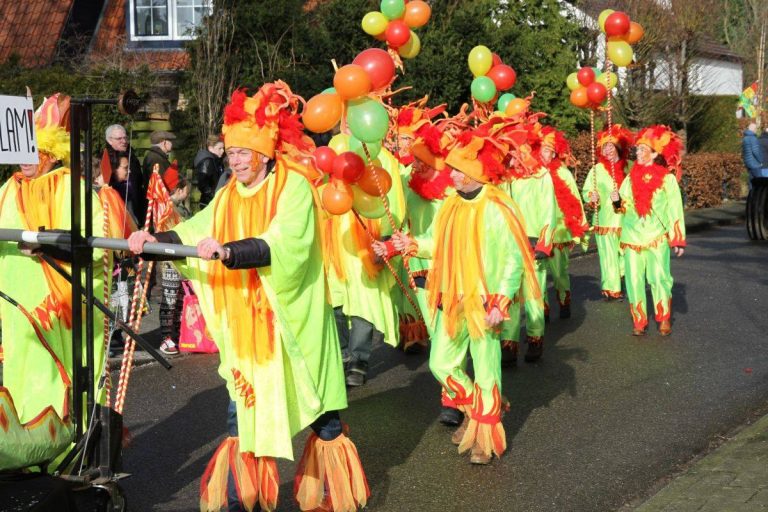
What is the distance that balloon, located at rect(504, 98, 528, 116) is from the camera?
10.4 m

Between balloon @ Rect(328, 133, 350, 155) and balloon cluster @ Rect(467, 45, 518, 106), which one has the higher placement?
balloon cluster @ Rect(467, 45, 518, 106)

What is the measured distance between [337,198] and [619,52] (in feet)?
20.2

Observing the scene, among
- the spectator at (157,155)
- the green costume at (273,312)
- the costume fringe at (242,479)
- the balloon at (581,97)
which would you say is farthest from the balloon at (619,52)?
the costume fringe at (242,479)

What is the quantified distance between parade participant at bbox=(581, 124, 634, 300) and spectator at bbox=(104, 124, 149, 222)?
4.60 meters

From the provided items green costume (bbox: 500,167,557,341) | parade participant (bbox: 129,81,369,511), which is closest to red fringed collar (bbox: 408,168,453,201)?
green costume (bbox: 500,167,557,341)

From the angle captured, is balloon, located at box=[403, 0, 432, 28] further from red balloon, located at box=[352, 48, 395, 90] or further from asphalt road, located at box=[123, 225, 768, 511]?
red balloon, located at box=[352, 48, 395, 90]

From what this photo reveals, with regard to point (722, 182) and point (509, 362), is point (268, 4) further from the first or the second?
point (722, 182)

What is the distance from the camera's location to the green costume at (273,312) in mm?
5066

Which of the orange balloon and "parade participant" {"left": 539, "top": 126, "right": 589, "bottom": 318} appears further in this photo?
"parade participant" {"left": 539, "top": 126, "right": 589, "bottom": 318}

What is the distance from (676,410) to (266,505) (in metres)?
3.61

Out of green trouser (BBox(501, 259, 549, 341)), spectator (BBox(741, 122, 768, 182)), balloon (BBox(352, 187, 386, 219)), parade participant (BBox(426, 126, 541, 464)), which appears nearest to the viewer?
parade participant (BBox(426, 126, 541, 464))

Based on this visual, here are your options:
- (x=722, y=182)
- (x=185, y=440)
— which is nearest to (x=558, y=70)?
(x=722, y=182)

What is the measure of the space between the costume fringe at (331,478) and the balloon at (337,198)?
1615mm

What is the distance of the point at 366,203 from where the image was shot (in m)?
7.07
